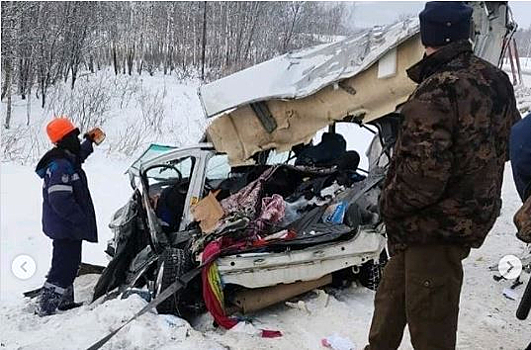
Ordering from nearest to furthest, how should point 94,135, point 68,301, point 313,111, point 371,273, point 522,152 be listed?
1. point 522,152
2. point 313,111
3. point 371,273
4. point 68,301
5. point 94,135

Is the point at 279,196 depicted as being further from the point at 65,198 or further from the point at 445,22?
the point at 445,22

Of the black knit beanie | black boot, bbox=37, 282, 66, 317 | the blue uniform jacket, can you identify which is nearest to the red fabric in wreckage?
the blue uniform jacket

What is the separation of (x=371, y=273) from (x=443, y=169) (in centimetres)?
281

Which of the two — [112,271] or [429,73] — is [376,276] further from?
[429,73]

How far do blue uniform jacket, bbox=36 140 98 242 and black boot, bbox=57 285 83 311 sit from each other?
515mm

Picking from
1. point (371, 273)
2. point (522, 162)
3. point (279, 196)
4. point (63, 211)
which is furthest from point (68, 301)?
point (522, 162)

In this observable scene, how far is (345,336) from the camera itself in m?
4.28

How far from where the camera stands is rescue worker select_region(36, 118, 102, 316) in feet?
17.6

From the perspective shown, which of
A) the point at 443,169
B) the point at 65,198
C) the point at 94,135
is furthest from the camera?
the point at 94,135

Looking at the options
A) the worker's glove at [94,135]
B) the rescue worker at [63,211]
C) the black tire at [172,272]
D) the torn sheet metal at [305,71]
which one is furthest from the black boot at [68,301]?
the torn sheet metal at [305,71]

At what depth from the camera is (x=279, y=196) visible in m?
5.03

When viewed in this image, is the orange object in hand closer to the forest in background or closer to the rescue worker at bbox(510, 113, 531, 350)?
the rescue worker at bbox(510, 113, 531, 350)

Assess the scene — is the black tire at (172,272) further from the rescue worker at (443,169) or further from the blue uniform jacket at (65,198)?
the rescue worker at (443,169)

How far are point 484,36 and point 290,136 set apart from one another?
1.68m
